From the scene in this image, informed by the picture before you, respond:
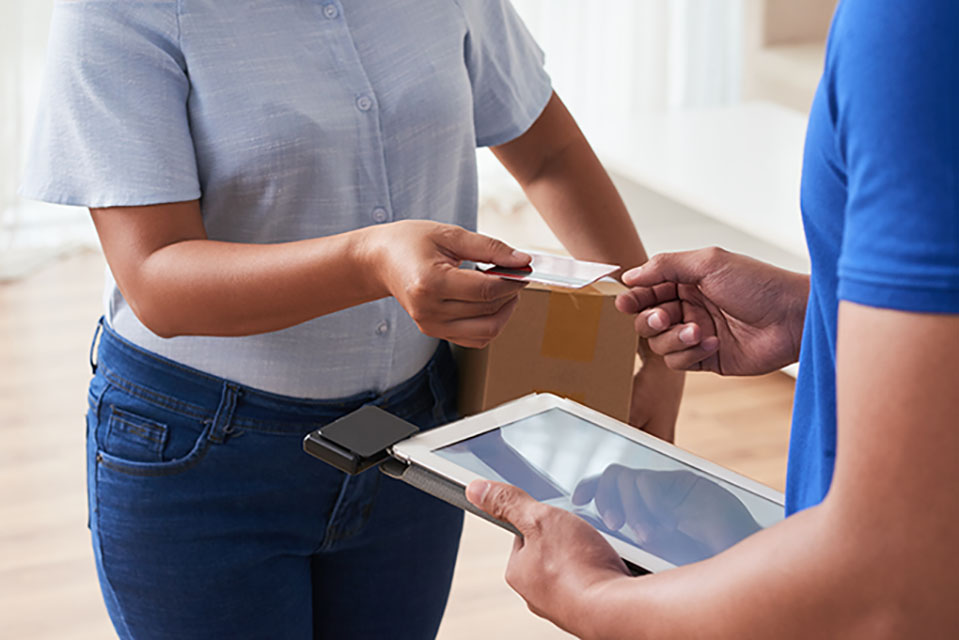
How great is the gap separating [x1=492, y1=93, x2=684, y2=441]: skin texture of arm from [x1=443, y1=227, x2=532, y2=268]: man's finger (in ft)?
1.03

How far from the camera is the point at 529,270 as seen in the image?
0.83 m

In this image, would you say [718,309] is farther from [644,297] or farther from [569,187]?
[569,187]

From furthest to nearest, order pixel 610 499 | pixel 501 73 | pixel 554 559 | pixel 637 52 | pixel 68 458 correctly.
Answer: pixel 637 52 → pixel 68 458 → pixel 501 73 → pixel 610 499 → pixel 554 559

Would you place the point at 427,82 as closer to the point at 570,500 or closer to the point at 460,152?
the point at 460,152

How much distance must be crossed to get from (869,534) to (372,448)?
389 mm

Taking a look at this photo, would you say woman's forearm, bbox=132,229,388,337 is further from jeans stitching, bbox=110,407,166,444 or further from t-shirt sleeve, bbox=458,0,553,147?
t-shirt sleeve, bbox=458,0,553,147

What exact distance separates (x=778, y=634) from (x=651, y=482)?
28 centimetres

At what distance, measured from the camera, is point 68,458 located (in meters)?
2.31

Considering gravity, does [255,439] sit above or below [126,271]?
below

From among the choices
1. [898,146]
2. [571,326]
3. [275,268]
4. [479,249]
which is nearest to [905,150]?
[898,146]

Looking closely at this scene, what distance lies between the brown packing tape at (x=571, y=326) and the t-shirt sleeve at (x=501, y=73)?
0.19m

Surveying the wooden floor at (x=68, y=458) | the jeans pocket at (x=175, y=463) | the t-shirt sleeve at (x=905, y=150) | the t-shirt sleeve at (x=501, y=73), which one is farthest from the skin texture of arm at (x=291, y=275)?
the wooden floor at (x=68, y=458)

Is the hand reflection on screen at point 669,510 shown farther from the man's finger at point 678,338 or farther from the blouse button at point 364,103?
the blouse button at point 364,103

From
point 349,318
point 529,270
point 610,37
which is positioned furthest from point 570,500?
point 610,37
